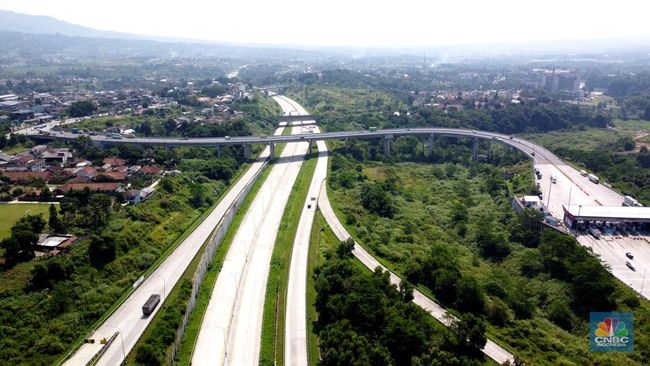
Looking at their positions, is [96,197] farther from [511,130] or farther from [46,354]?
[511,130]

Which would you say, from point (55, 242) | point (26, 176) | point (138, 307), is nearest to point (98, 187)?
point (26, 176)

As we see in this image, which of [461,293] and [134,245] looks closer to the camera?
[461,293]

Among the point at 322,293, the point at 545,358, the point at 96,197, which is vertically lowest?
the point at 545,358

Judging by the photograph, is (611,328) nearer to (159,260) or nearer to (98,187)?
(159,260)

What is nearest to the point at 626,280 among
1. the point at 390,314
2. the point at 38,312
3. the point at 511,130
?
the point at 390,314

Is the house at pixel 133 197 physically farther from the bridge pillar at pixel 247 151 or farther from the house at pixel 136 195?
the bridge pillar at pixel 247 151

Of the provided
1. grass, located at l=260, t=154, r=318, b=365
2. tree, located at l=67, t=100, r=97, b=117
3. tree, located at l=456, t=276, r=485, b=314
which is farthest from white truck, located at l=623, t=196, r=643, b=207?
tree, located at l=67, t=100, r=97, b=117

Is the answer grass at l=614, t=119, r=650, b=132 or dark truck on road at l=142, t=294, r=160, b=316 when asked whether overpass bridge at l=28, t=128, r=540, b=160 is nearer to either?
dark truck on road at l=142, t=294, r=160, b=316
